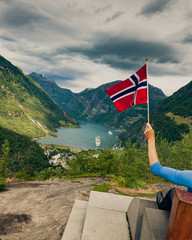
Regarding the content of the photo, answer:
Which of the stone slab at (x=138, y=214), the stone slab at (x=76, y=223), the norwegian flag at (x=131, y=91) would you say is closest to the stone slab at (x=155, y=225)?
the stone slab at (x=138, y=214)

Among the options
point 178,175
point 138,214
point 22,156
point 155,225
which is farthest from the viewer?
point 22,156

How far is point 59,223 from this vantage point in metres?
6.85

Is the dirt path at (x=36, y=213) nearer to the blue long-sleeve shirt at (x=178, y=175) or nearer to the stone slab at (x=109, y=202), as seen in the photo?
the stone slab at (x=109, y=202)

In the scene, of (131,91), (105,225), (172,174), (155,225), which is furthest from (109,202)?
(131,91)

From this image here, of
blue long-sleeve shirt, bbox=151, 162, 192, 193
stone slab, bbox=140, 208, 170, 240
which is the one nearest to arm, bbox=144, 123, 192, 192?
blue long-sleeve shirt, bbox=151, 162, 192, 193

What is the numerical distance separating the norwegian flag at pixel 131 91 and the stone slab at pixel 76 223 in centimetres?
513

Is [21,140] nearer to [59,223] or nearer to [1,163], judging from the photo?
[1,163]

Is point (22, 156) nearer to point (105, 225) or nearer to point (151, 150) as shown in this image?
point (105, 225)

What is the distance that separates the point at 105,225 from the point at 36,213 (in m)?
3.62

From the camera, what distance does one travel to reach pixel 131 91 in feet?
24.8

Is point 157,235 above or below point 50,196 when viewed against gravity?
above

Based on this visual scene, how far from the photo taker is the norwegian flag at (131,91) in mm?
7129

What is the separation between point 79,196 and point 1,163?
1047 centimetres

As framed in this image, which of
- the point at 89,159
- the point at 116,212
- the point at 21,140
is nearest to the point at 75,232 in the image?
the point at 116,212
